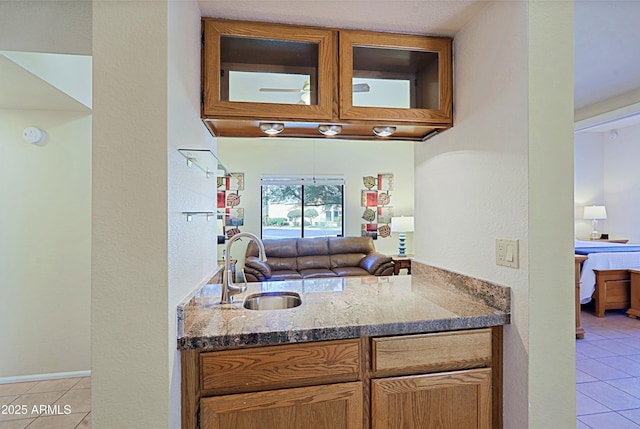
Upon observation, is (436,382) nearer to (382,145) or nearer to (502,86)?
(502,86)

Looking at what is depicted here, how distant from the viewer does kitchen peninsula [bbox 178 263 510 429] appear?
1.20 m

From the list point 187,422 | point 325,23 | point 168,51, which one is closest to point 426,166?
point 325,23

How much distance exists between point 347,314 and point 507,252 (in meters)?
0.69

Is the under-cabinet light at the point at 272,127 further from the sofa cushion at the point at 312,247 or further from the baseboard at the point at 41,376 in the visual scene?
the sofa cushion at the point at 312,247

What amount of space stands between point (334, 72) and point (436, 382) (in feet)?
4.60

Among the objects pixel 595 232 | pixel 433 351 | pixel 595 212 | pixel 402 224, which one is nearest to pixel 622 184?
pixel 595 212

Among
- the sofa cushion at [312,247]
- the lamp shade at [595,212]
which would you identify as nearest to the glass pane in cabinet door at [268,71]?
the sofa cushion at [312,247]

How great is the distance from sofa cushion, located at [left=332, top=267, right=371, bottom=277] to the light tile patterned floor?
2.54m

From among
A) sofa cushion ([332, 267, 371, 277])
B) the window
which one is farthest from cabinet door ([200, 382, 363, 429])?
the window

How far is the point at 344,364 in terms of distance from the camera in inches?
50.6

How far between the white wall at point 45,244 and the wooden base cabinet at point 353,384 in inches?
87.6

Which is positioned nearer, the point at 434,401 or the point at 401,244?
the point at 434,401

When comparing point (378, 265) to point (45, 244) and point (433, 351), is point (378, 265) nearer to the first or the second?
point (433, 351)

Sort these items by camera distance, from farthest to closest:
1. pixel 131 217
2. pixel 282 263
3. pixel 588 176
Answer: pixel 588 176
pixel 282 263
pixel 131 217
